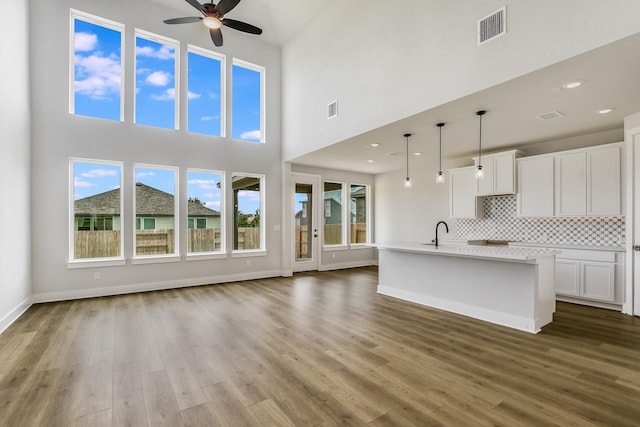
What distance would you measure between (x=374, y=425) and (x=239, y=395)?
1008 mm

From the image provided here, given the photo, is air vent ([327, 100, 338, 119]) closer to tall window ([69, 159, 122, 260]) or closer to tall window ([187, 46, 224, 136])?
tall window ([187, 46, 224, 136])

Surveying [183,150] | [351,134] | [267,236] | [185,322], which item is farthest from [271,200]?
[185,322]

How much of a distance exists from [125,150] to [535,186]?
23.9 ft

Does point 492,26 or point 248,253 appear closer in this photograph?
point 492,26

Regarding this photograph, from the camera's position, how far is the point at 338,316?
4098 mm

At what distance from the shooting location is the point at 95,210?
5.36 metres

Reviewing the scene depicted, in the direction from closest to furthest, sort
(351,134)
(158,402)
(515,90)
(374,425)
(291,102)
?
1. (374,425)
2. (158,402)
3. (515,90)
4. (351,134)
5. (291,102)

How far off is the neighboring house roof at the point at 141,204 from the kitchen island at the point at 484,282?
154 inches

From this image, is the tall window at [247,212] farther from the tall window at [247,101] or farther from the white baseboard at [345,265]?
the white baseboard at [345,265]

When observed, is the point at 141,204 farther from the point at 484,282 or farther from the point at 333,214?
the point at 484,282

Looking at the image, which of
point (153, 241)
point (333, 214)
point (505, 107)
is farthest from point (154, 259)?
point (505, 107)

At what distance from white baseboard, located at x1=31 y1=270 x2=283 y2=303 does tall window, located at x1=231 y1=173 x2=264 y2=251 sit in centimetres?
63

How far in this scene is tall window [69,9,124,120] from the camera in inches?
206

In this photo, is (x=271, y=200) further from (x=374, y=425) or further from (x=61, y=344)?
(x=374, y=425)
